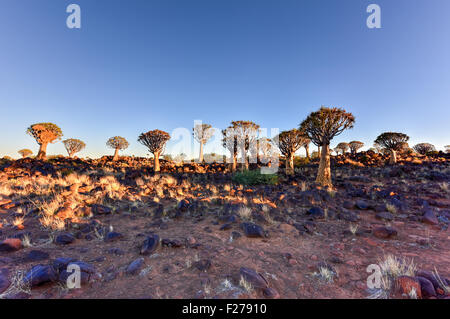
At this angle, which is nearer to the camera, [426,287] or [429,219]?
[426,287]

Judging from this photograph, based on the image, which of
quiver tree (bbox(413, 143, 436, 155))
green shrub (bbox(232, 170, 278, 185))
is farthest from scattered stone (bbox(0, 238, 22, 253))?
quiver tree (bbox(413, 143, 436, 155))

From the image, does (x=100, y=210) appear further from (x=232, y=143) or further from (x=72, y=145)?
(x=72, y=145)

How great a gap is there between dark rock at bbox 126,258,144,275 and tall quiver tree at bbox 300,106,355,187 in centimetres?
1051

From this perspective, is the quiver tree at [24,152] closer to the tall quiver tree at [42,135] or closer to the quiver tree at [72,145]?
the quiver tree at [72,145]

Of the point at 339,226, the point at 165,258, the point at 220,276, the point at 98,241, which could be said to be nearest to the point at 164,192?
the point at 98,241

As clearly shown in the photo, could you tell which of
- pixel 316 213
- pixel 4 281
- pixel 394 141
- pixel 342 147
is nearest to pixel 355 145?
pixel 342 147

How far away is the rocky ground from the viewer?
269 cm

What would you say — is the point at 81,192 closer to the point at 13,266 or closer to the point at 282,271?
the point at 13,266

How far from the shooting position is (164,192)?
9.41 m

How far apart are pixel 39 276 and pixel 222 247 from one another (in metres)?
3.13

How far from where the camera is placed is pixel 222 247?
418 centimetres

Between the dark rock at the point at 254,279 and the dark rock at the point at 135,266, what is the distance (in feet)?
6.15

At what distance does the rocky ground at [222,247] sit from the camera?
2.69 metres
